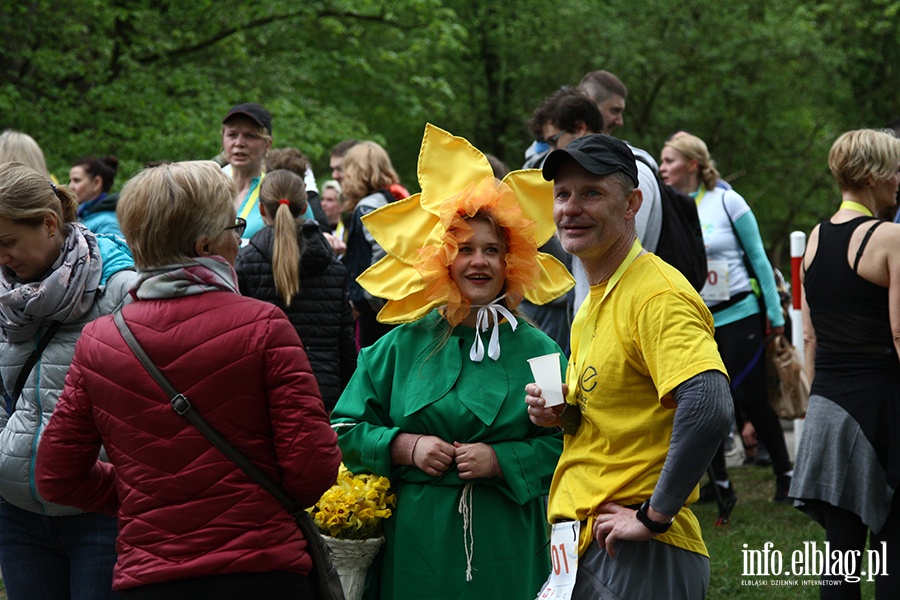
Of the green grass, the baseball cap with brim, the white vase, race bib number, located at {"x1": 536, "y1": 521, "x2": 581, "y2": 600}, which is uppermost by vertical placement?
the baseball cap with brim

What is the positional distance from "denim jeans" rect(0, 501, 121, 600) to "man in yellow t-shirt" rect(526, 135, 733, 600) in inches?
56.4

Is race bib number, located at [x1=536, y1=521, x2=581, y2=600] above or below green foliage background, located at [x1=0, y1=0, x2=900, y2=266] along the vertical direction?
below

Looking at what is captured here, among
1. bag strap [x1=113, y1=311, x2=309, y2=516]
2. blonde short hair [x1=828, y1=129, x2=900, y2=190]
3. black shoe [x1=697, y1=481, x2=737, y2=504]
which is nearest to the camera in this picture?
bag strap [x1=113, y1=311, x2=309, y2=516]

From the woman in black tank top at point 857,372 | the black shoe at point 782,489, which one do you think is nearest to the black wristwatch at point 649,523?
the woman in black tank top at point 857,372

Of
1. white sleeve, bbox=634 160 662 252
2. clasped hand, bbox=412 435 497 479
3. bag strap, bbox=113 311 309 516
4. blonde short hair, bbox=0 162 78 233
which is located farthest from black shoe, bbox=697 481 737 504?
blonde short hair, bbox=0 162 78 233

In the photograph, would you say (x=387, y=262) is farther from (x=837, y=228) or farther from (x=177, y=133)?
(x=177, y=133)

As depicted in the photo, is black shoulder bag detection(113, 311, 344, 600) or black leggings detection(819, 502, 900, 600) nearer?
black shoulder bag detection(113, 311, 344, 600)

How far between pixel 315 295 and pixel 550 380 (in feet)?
10.1

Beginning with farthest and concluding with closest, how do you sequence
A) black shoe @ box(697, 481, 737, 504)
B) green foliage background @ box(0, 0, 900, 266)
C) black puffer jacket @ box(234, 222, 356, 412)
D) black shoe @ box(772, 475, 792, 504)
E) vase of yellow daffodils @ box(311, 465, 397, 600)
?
green foliage background @ box(0, 0, 900, 266) < black shoe @ box(772, 475, 792, 504) < black shoe @ box(697, 481, 737, 504) < black puffer jacket @ box(234, 222, 356, 412) < vase of yellow daffodils @ box(311, 465, 397, 600)

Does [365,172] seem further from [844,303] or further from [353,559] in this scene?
[353,559]

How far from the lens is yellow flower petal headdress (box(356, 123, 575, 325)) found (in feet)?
11.6

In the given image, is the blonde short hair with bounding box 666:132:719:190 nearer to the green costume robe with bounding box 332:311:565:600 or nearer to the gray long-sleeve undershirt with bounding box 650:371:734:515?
the green costume robe with bounding box 332:311:565:600

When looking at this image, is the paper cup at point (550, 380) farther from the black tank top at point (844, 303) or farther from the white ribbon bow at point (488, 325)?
the black tank top at point (844, 303)

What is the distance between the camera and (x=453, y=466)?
135 inches
